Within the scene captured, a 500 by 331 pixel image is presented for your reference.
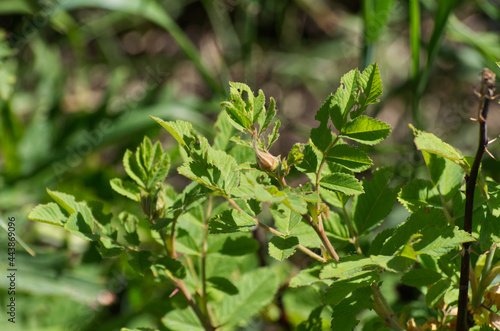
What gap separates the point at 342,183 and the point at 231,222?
0.51 feet

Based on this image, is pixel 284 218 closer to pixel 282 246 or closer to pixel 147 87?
pixel 282 246

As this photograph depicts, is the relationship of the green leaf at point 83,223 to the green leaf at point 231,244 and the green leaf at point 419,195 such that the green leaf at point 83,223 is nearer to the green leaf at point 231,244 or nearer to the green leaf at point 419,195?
the green leaf at point 231,244

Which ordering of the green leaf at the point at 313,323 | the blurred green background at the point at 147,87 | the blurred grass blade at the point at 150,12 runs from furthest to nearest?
the blurred grass blade at the point at 150,12 < the blurred green background at the point at 147,87 < the green leaf at the point at 313,323

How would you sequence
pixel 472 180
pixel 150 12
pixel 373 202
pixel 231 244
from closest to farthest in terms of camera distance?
pixel 472 180, pixel 373 202, pixel 231 244, pixel 150 12

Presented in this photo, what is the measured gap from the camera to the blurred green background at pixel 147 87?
5.15 feet

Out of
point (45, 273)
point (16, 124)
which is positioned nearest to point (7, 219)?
point (45, 273)

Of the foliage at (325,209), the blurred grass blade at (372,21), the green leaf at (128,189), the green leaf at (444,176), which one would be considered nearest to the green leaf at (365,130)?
the foliage at (325,209)

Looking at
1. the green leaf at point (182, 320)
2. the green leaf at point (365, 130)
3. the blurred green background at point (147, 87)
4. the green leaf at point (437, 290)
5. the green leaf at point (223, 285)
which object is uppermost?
the green leaf at point (365, 130)

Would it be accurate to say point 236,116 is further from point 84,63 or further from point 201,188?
point 84,63

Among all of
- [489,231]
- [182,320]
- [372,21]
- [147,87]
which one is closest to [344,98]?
[489,231]

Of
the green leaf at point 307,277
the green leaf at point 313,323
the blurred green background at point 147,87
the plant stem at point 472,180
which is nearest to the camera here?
the plant stem at point 472,180

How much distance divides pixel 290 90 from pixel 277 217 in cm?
252

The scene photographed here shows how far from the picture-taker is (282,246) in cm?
71

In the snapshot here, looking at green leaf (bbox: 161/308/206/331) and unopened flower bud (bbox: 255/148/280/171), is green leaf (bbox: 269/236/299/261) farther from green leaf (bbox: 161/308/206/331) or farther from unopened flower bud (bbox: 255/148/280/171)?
green leaf (bbox: 161/308/206/331)
